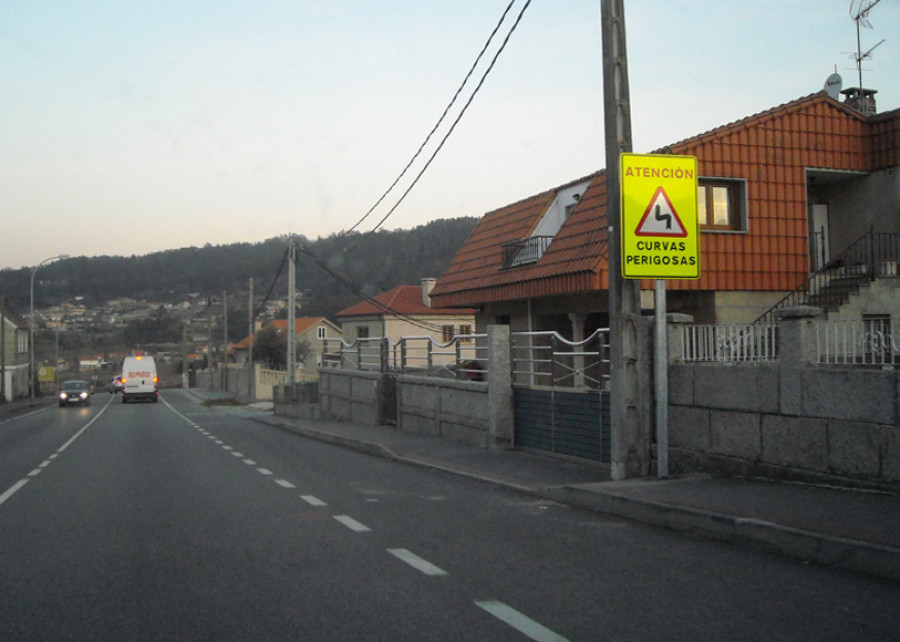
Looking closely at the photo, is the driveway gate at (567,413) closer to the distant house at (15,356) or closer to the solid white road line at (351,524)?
the solid white road line at (351,524)

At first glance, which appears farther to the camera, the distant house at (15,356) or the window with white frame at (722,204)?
the distant house at (15,356)

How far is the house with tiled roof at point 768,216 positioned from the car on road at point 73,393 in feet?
129

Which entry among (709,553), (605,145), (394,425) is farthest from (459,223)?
(709,553)

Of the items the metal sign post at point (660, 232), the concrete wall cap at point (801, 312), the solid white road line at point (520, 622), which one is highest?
the metal sign post at point (660, 232)

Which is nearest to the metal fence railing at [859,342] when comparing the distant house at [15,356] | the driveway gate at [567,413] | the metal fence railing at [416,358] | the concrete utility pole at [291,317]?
the driveway gate at [567,413]

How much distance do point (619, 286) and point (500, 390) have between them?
4838mm

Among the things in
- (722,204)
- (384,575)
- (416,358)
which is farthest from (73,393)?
(384,575)

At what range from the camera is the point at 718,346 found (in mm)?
10531

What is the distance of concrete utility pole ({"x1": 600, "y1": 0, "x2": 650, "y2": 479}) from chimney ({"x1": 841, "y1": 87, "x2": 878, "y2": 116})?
1629 cm

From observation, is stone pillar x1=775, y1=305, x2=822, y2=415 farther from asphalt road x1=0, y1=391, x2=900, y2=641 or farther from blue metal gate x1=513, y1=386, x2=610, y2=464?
blue metal gate x1=513, y1=386, x2=610, y2=464

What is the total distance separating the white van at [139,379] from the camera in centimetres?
5422

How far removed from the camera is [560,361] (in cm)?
2120

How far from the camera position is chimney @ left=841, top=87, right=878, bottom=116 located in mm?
23906

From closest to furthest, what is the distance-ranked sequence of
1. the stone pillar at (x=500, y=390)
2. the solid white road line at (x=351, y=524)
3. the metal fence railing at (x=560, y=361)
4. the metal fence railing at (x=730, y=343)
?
the solid white road line at (x=351, y=524)
the metal fence railing at (x=730, y=343)
the metal fence railing at (x=560, y=361)
the stone pillar at (x=500, y=390)
